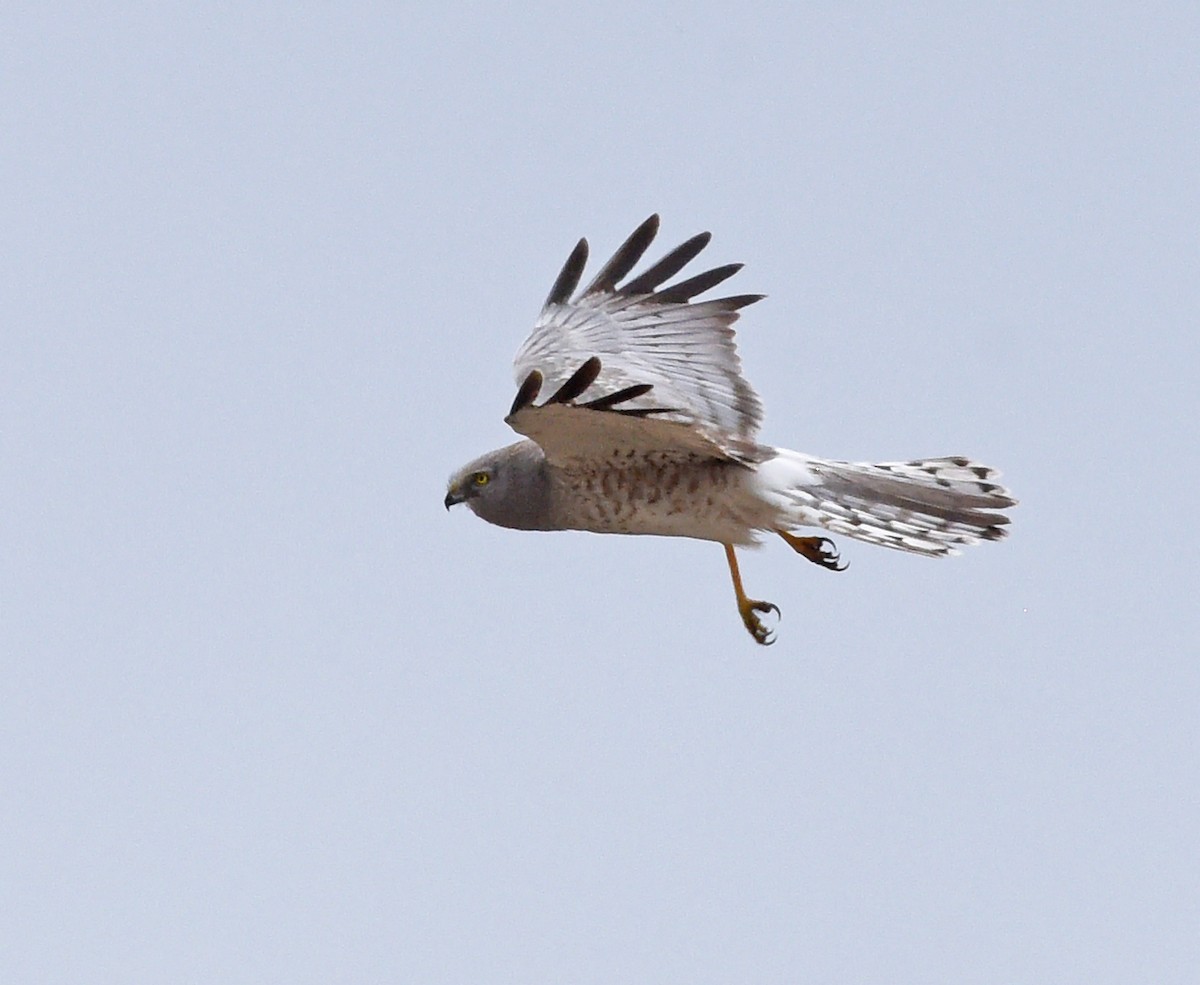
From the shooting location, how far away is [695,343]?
10.6m

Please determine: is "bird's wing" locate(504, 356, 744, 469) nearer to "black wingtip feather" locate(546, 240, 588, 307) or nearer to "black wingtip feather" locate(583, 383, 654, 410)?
"black wingtip feather" locate(583, 383, 654, 410)

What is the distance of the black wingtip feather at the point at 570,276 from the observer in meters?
11.0

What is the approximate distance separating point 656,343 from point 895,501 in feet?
5.36

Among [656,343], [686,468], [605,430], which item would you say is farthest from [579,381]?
[656,343]

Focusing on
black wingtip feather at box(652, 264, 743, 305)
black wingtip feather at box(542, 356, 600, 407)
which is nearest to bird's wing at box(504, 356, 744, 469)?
black wingtip feather at box(542, 356, 600, 407)

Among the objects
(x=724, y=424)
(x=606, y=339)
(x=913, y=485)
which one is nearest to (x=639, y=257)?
(x=606, y=339)

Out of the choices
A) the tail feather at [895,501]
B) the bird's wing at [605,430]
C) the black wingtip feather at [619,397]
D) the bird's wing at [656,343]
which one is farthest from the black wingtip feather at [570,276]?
the black wingtip feather at [619,397]

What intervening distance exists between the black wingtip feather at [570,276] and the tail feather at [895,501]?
1.72 m

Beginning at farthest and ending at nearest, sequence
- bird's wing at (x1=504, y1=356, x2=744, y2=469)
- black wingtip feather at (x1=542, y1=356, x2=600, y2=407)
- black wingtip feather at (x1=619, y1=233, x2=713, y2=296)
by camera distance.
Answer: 1. black wingtip feather at (x1=619, y1=233, x2=713, y2=296)
2. bird's wing at (x1=504, y1=356, x2=744, y2=469)
3. black wingtip feather at (x1=542, y1=356, x2=600, y2=407)

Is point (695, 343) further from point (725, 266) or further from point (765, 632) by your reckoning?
point (765, 632)

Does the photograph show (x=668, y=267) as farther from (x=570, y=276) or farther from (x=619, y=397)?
(x=619, y=397)

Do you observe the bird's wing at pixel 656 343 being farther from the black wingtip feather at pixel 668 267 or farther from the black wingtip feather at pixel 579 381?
the black wingtip feather at pixel 579 381

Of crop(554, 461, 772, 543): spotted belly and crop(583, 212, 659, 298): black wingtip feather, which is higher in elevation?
crop(583, 212, 659, 298): black wingtip feather

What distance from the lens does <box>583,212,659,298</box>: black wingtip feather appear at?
10.8 meters
